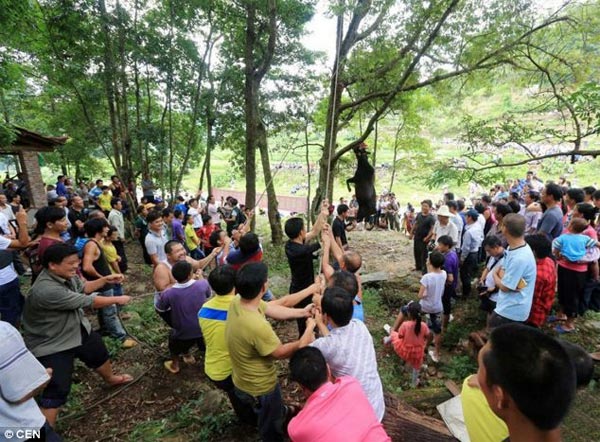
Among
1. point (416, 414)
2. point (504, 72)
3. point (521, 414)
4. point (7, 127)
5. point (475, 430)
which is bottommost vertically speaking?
point (416, 414)

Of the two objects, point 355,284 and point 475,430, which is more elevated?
point 355,284

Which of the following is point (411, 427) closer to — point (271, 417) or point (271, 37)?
point (271, 417)

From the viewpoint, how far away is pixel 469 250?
246 inches

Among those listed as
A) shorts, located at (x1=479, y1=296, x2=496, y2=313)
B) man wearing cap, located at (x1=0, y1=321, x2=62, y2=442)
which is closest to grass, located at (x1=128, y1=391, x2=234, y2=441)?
man wearing cap, located at (x1=0, y1=321, x2=62, y2=442)

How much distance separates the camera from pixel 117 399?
380cm

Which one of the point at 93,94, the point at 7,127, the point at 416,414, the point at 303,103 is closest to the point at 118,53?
the point at 93,94

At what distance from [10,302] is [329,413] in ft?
15.6

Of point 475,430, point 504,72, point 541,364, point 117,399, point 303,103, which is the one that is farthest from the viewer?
point 303,103

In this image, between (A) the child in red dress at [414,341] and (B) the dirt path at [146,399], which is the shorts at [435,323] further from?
(B) the dirt path at [146,399]

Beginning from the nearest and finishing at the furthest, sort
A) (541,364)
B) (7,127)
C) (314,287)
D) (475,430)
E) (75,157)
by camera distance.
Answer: (541,364) → (475,430) → (314,287) → (7,127) → (75,157)

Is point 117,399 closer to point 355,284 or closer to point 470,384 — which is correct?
point 355,284

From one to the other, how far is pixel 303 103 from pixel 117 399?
1213cm

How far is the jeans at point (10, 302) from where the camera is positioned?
4113 millimetres

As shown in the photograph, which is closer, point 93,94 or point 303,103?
point 93,94
